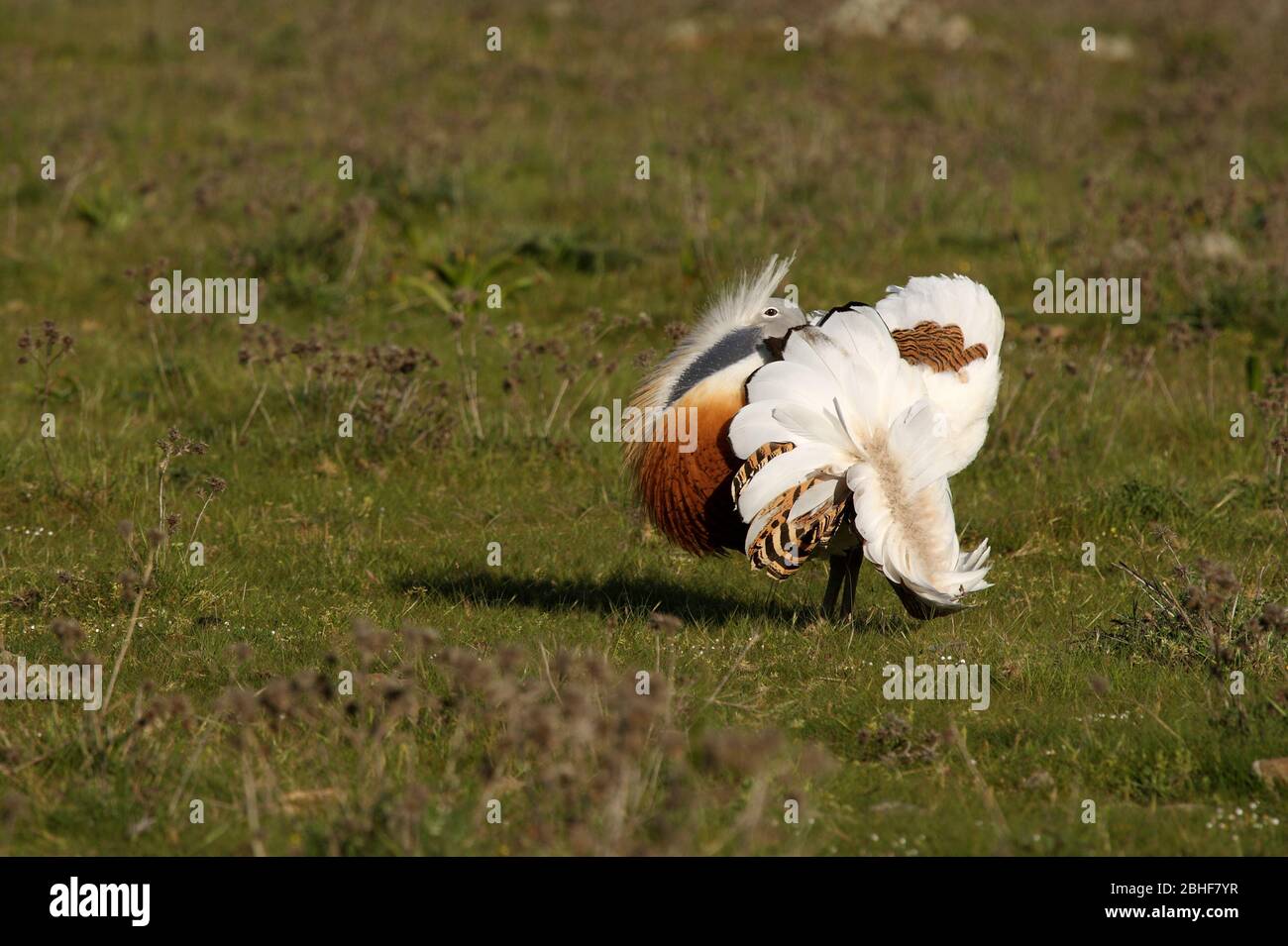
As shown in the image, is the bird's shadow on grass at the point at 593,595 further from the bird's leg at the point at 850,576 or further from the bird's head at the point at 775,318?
the bird's head at the point at 775,318

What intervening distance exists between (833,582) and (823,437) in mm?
995

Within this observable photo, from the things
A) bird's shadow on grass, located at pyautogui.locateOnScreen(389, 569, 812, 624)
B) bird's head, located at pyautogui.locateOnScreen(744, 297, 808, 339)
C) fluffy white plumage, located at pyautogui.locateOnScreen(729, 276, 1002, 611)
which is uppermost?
bird's head, located at pyautogui.locateOnScreen(744, 297, 808, 339)

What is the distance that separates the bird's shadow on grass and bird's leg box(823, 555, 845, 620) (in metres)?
0.13

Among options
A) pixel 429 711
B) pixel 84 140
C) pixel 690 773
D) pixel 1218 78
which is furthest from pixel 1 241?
pixel 1218 78

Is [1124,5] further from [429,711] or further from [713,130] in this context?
[429,711]

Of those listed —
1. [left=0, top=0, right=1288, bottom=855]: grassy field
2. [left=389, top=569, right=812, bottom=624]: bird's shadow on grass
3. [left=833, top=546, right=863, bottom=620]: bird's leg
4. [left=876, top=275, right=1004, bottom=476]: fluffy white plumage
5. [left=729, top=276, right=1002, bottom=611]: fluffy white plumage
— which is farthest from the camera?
[left=389, top=569, right=812, bottom=624]: bird's shadow on grass

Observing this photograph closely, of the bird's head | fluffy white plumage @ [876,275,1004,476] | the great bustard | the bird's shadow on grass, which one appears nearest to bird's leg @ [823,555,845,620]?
the great bustard

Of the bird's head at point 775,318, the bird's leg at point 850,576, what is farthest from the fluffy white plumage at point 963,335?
the bird's leg at point 850,576

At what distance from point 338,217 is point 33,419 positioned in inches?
108

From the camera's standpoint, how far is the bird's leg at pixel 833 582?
19.4 ft

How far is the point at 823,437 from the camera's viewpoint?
5.12 metres

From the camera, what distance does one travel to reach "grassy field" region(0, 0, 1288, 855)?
170 inches

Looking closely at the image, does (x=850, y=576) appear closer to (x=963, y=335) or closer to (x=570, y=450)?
(x=963, y=335)

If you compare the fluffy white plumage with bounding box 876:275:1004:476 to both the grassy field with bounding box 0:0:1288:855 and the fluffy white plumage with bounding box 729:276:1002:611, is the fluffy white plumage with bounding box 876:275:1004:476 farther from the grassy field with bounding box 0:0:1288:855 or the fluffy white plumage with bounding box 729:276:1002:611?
the grassy field with bounding box 0:0:1288:855
